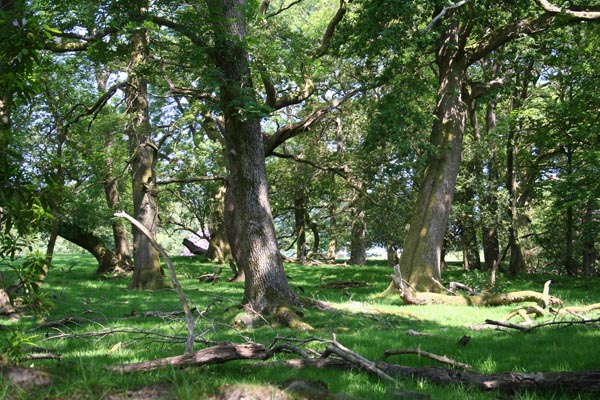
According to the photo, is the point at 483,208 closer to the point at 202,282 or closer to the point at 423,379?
the point at 202,282

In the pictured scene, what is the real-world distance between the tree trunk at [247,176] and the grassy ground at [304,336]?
735 mm

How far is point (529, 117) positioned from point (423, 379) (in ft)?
54.3

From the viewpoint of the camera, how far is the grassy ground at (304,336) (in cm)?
387

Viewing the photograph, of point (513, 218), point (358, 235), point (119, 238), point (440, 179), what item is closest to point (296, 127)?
point (440, 179)

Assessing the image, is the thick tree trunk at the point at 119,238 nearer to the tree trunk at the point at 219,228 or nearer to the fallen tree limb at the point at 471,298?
the tree trunk at the point at 219,228

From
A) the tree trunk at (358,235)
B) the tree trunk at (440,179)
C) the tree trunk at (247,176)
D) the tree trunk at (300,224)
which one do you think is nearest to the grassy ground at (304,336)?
the tree trunk at (247,176)

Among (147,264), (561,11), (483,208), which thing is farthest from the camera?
(483,208)

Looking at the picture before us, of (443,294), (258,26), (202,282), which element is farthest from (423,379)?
(202,282)

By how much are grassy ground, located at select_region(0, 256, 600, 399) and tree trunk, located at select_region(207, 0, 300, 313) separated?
74 centimetres

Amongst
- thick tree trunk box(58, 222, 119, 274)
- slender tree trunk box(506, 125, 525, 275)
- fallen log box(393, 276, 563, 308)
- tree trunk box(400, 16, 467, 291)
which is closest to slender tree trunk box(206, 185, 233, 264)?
thick tree trunk box(58, 222, 119, 274)

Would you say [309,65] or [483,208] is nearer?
[309,65]

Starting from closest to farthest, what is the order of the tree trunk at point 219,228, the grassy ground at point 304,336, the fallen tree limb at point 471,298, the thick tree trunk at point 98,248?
the grassy ground at point 304,336 → the fallen tree limb at point 471,298 → the thick tree trunk at point 98,248 → the tree trunk at point 219,228

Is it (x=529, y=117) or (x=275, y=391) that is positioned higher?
(x=529, y=117)

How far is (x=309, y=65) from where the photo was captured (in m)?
14.4
